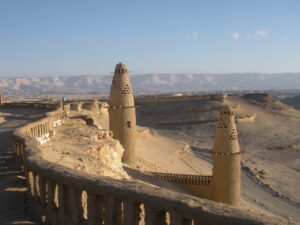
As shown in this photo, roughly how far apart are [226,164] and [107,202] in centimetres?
1315

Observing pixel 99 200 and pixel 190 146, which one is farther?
pixel 190 146

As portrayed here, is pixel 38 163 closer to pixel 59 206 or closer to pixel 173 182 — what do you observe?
pixel 59 206

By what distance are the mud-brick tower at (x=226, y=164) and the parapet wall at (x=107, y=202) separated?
37.6 feet

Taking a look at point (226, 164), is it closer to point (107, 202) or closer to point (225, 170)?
point (225, 170)

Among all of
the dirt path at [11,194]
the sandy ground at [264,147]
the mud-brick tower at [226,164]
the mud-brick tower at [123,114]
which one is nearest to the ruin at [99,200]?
the dirt path at [11,194]

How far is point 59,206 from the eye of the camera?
261 inches

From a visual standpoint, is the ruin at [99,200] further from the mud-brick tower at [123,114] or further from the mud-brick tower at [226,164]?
the mud-brick tower at [123,114]

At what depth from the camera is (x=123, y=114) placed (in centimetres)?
2080

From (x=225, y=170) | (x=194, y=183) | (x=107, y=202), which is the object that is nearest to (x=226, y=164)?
(x=225, y=170)

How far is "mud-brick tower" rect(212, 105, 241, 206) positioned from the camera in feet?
60.2

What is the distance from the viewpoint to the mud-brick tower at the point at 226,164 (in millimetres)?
18344

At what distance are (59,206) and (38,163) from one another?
84 centimetres

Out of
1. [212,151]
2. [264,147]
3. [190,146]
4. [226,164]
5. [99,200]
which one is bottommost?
[264,147]

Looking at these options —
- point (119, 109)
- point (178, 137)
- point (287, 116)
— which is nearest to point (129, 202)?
point (119, 109)
